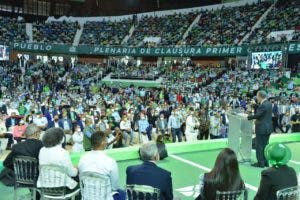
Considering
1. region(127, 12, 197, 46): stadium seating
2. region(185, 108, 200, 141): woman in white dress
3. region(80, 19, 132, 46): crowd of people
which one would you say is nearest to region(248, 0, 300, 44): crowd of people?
region(127, 12, 197, 46): stadium seating

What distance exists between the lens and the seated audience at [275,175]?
3807 mm

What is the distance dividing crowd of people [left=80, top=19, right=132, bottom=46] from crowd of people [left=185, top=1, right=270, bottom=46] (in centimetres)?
824

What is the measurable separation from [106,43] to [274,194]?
126 ft

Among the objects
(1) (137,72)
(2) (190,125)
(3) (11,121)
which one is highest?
(1) (137,72)

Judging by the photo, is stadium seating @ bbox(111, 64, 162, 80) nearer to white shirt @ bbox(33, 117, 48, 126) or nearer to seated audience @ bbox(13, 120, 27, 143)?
white shirt @ bbox(33, 117, 48, 126)

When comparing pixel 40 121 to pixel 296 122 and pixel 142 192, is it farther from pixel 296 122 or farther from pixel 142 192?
pixel 296 122

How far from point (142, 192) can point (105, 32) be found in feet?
136

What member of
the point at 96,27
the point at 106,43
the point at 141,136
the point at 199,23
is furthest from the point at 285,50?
the point at 96,27

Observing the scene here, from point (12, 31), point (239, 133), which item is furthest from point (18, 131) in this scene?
point (12, 31)

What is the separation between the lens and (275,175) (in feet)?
12.5

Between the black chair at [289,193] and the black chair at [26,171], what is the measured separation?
2745mm

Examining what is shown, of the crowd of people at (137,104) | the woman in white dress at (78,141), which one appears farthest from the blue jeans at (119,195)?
the woman in white dress at (78,141)

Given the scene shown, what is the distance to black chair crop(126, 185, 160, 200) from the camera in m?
3.77

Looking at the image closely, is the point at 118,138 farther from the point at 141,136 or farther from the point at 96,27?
the point at 96,27
